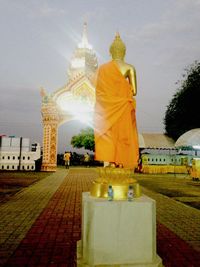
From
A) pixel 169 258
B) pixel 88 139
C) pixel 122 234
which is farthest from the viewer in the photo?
pixel 88 139

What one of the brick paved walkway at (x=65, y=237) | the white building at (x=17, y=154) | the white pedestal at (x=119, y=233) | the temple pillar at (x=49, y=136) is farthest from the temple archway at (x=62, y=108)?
the white pedestal at (x=119, y=233)

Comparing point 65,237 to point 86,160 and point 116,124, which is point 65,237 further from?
point 86,160

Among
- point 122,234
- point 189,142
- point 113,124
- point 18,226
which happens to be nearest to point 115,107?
point 113,124

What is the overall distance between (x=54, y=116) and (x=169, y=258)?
2191cm

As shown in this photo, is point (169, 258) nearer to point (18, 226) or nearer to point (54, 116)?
point (18, 226)

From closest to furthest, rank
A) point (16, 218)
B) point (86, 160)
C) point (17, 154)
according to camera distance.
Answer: point (16, 218), point (17, 154), point (86, 160)

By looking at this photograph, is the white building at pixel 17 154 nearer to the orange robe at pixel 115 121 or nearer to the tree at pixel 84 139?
the tree at pixel 84 139

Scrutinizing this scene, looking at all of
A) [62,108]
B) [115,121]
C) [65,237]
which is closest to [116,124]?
[115,121]

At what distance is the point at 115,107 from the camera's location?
3.99m

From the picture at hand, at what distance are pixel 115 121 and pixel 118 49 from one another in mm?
1118

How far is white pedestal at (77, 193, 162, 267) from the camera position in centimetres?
342

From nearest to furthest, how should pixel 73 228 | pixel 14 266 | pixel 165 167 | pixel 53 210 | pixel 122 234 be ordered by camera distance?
pixel 122 234
pixel 14 266
pixel 73 228
pixel 53 210
pixel 165 167

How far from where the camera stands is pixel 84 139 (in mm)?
37156

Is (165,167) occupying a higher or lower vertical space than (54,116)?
lower
